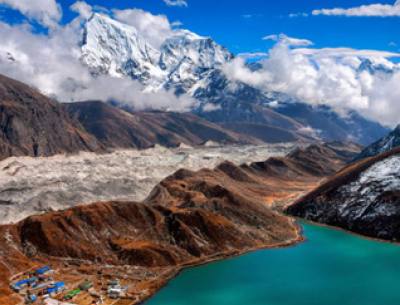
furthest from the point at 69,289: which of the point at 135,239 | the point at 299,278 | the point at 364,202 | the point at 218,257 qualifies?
the point at 364,202

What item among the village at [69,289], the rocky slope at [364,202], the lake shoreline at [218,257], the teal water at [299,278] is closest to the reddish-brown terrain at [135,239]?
the lake shoreline at [218,257]

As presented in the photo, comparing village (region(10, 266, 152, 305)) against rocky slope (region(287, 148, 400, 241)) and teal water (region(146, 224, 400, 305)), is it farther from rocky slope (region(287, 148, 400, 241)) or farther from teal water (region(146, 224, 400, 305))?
rocky slope (region(287, 148, 400, 241))

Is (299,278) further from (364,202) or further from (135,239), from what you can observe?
(364,202)

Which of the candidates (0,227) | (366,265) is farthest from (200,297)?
(0,227)

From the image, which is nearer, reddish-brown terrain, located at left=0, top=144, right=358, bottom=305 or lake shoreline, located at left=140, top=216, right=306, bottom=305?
lake shoreline, located at left=140, top=216, right=306, bottom=305

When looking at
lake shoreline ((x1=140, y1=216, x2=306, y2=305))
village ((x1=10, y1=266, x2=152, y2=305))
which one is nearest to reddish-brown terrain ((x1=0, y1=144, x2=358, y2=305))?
lake shoreline ((x1=140, y1=216, x2=306, y2=305))

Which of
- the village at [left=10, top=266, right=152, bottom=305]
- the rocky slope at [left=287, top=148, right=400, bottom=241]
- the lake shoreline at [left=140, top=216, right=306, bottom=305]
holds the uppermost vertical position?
the rocky slope at [left=287, top=148, right=400, bottom=241]

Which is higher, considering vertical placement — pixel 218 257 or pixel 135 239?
pixel 135 239
